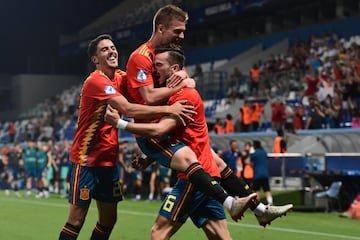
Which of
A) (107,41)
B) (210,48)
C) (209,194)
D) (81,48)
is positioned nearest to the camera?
(209,194)

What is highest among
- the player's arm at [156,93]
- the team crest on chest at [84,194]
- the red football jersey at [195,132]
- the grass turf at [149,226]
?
the player's arm at [156,93]

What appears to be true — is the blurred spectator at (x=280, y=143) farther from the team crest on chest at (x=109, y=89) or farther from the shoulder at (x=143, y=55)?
the shoulder at (x=143, y=55)

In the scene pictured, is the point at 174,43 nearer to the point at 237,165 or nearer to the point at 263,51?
the point at 237,165

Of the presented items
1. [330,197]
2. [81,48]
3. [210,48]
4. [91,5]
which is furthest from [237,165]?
[91,5]

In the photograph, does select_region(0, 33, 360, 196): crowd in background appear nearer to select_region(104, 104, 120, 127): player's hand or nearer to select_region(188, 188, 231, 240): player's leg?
select_region(104, 104, 120, 127): player's hand

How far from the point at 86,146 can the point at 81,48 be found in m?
36.9

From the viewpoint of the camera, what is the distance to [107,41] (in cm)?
754

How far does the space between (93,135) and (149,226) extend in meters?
6.30

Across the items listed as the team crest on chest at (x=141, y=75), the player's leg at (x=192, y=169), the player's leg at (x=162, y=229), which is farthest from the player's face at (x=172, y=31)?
the player's leg at (x=162, y=229)

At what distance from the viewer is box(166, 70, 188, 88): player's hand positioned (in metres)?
6.18

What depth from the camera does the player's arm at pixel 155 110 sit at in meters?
6.11

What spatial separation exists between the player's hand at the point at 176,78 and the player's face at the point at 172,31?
0.38m

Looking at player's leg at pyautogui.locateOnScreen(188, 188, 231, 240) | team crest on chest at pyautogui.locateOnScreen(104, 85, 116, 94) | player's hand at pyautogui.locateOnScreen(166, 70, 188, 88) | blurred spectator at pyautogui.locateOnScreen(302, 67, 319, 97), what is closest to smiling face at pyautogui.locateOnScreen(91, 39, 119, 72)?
team crest on chest at pyautogui.locateOnScreen(104, 85, 116, 94)

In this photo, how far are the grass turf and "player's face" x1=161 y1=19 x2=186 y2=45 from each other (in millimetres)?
5502
